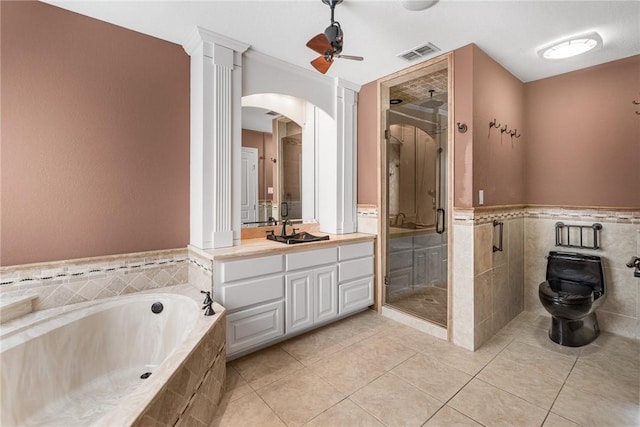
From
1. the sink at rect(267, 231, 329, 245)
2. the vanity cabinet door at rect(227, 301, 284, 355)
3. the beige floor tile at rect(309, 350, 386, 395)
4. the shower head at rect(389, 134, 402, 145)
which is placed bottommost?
the beige floor tile at rect(309, 350, 386, 395)

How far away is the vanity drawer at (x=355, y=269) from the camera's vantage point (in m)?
3.00

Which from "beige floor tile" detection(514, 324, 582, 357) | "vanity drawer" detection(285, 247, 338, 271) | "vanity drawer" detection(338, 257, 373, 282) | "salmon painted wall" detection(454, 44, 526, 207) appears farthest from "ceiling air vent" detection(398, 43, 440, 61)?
"beige floor tile" detection(514, 324, 582, 357)

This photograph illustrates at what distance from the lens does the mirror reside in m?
2.94

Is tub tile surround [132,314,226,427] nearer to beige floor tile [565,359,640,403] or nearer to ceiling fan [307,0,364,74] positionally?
ceiling fan [307,0,364,74]

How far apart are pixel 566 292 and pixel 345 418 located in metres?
2.39

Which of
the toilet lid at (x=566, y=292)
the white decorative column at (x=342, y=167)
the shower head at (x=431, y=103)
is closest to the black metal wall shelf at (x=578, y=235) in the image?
the toilet lid at (x=566, y=292)

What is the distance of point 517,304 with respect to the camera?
321 cm

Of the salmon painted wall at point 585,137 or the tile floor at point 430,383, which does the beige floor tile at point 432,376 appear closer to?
the tile floor at point 430,383

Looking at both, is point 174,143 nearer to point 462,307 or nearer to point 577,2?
point 462,307

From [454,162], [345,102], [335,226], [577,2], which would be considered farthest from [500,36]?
[335,226]

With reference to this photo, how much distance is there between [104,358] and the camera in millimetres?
1953

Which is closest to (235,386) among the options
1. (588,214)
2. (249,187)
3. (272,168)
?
(249,187)

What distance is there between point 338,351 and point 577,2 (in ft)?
9.95

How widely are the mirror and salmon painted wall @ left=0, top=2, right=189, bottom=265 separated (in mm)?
576
